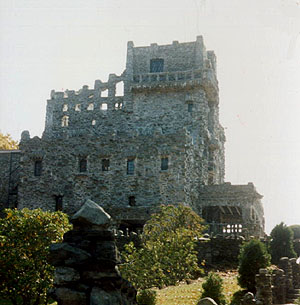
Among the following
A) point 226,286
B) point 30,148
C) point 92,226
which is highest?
point 30,148

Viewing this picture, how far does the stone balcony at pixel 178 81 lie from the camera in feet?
149

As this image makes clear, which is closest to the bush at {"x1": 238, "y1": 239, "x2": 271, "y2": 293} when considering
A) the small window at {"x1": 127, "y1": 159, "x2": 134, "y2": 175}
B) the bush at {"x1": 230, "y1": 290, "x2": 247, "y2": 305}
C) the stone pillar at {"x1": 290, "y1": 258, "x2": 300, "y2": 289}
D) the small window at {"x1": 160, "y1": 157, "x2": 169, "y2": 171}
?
the bush at {"x1": 230, "y1": 290, "x2": 247, "y2": 305}

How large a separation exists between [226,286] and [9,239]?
993cm

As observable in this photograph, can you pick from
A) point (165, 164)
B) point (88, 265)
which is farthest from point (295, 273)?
point (88, 265)

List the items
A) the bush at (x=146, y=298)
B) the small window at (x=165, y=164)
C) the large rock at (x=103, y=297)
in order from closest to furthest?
the large rock at (x=103, y=297) < the bush at (x=146, y=298) < the small window at (x=165, y=164)

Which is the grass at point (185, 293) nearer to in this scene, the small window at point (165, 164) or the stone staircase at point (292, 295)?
the stone staircase at point (292, 295)

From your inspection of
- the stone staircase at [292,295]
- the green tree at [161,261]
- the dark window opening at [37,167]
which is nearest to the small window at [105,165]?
the dark window opening at [37,167]

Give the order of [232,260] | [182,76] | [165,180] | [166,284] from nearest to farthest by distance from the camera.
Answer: [166,284], [232,260], [165,180], [182,76]

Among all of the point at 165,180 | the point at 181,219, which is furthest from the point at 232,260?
the point at 165,180

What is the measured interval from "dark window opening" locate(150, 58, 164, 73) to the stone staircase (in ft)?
99.3

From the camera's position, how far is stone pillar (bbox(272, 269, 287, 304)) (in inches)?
814

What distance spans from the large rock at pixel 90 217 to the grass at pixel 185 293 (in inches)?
358

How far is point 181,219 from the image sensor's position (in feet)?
98.7

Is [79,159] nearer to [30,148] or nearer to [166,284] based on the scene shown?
[30,148]
